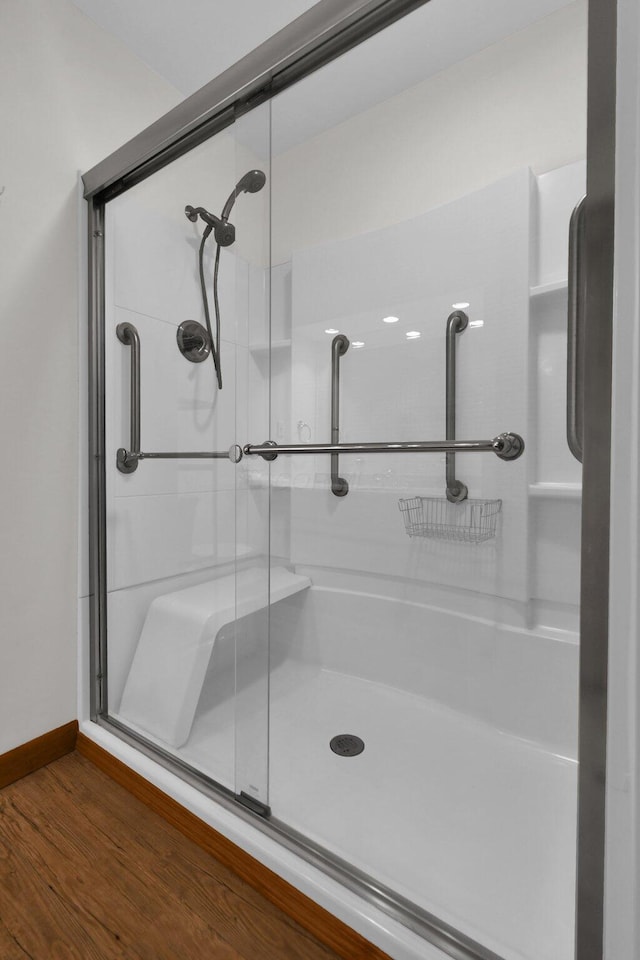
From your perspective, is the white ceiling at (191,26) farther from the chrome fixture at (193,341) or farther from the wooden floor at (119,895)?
the wooden floor at (119,895)

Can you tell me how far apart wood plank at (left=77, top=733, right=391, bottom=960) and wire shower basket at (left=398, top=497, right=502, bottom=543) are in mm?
767

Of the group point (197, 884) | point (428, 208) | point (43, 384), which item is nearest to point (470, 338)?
point (428, 208)

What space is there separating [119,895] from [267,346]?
118 centimetres

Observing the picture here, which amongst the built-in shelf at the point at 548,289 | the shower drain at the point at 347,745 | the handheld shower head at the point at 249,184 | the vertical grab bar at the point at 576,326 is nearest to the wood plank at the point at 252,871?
the shower drain at the point at 347,745

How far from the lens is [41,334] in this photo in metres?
1.31

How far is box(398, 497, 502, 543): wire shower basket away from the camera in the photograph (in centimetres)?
108

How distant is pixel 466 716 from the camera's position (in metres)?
1.18

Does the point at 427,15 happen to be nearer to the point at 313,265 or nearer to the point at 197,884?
the point at 313,265

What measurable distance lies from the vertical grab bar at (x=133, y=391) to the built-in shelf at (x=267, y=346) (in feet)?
1.45

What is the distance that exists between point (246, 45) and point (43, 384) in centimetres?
127

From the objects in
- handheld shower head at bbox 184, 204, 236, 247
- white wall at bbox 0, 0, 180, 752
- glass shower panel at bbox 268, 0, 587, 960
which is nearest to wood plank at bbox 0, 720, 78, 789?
white wall at bbox 0, 0, 180, 752

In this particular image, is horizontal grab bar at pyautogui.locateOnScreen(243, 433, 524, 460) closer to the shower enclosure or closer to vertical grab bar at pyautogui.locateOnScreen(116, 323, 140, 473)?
the shower enclosure

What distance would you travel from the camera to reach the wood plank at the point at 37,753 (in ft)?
4.13

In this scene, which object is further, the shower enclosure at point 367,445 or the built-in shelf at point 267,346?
the built-in shelf at point 267,346
